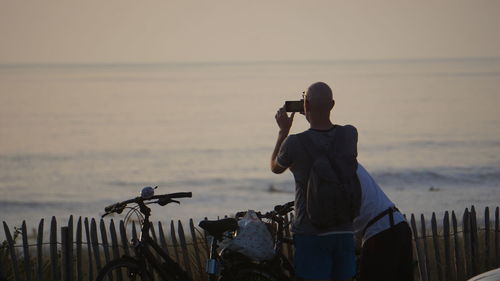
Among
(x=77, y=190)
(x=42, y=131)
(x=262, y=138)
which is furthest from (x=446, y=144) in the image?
(x=42, y=131)

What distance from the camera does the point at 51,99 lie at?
84500 mm

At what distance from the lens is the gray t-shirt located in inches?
255

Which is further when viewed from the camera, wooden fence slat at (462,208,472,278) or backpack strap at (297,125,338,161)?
wooden fence slat at (462,208,472,278)

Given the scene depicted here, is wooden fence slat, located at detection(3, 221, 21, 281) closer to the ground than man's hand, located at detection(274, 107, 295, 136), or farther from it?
closer to the ground

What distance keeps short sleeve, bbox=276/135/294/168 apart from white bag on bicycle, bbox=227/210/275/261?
3.16ft

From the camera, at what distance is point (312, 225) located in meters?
6.54

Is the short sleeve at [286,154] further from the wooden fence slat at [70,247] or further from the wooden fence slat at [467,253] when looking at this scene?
the wooden fence slat at [467,253]

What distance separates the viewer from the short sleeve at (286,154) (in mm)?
6485

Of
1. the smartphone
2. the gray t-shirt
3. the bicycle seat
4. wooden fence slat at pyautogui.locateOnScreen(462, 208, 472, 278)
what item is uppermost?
the smartphone

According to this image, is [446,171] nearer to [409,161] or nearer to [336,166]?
[409,161]

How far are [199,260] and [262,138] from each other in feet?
133

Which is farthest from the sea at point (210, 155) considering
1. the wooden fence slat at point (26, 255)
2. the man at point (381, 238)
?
the man at point (381, 238)

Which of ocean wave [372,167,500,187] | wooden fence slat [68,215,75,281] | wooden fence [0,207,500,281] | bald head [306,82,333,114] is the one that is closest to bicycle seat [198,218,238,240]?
bald head [306,82,333,114]

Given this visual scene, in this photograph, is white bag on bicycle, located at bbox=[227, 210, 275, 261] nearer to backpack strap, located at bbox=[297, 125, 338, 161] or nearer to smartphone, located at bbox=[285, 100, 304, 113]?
smartphone, located at bbox=[285, 100, 304, 113]
